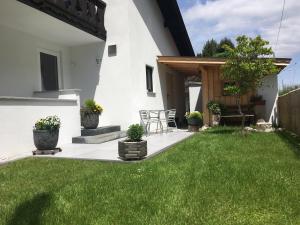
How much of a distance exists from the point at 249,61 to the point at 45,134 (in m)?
6.39

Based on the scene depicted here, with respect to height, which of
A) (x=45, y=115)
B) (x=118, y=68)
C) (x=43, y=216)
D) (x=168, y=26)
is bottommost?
(x=43, y=216)

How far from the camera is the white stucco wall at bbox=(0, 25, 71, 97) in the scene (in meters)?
9.06

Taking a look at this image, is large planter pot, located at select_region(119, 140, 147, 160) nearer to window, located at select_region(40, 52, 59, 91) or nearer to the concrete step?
the concrete step

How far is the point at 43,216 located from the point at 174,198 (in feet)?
4.95

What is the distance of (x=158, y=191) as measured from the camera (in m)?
4.41

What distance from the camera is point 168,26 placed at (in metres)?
16.9

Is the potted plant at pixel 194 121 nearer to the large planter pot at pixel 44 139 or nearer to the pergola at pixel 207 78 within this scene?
the pergola at pixel 207 78

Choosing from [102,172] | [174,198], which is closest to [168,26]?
[102,172]

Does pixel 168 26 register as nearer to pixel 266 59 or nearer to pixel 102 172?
pixel 266 59

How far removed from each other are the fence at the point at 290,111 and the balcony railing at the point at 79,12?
626cm

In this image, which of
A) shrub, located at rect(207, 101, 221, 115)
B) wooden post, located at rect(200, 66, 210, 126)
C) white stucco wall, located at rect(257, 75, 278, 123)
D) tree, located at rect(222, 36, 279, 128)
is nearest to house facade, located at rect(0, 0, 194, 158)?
wooden post, located at rect(200, 66, 210, 126)

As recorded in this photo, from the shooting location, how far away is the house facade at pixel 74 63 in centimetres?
789

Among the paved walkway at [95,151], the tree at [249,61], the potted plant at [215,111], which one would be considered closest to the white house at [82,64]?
the potted plant at [215,111]

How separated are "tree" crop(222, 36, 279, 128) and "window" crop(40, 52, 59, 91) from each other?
5.66 meters
